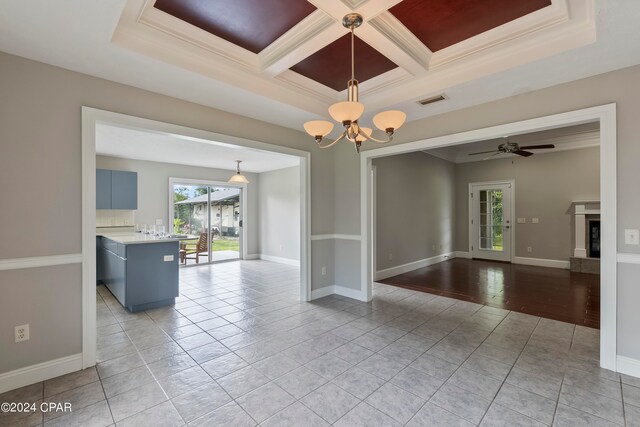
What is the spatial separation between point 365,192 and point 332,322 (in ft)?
6.16

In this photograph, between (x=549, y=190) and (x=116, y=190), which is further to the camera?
(x=549, y=190)

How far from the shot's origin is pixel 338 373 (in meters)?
2.34

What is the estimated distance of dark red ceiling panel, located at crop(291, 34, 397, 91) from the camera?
8.36 ft

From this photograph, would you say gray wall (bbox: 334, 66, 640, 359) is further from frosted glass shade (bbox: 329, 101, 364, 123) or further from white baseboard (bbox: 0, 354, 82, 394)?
white baseboard (bbox: 0, 354, 82, 394)

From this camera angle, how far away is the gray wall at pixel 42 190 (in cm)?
216

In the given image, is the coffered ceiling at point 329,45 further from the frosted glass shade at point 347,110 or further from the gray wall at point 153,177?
the gray wall at point 153,177

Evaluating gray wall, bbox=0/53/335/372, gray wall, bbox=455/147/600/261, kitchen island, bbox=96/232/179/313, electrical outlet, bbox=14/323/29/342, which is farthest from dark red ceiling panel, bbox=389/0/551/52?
gray wall, bbox=455/147/600/261

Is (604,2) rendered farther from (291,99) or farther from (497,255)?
(497,255)

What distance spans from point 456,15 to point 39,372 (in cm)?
422

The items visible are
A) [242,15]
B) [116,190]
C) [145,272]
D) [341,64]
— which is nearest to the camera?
[242,15]

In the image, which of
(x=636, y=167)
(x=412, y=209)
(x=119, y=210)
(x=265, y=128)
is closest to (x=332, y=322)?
(x=265, y=128)

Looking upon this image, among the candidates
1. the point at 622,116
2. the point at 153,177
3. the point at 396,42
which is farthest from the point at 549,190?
the point at 153,177

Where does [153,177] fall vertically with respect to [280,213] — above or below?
above

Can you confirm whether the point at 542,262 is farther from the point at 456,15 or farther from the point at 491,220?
the point at 456,15
